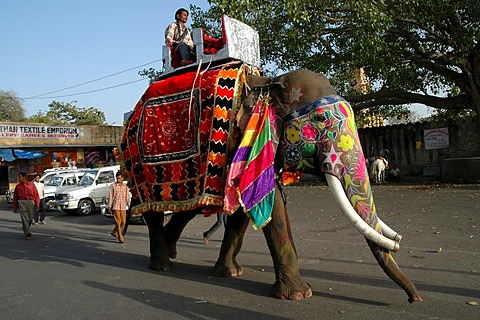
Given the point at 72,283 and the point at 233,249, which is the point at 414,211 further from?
the point at 72,283

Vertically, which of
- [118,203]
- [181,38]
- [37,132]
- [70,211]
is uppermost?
[37,132]

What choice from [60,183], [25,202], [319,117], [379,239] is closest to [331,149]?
[319,117]

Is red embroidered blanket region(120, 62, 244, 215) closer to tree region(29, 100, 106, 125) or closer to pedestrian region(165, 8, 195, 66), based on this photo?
pedestrian region(165, 8, 195, 66)

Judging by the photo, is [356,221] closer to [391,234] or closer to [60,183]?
[391,234]

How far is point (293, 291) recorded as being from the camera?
17.3 ft

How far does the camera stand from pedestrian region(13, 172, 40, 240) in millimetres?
12242

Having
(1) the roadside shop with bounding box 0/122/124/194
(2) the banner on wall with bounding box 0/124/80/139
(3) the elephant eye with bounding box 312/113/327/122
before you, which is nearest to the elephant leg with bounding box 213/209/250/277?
(3) the elephant eye with bounding box 312/113/327/122

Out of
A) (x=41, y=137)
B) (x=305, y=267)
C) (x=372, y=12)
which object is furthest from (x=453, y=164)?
(x=41, y=137)

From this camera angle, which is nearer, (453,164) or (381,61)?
(381,61)

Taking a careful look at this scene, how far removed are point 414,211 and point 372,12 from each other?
602 cm

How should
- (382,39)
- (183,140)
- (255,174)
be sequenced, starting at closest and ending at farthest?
(255,174)
(183,140)
(382,39)

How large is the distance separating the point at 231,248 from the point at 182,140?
160 centimetres

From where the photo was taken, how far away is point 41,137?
31.8 m

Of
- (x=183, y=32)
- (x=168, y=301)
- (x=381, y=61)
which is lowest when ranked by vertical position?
(x=168, y=301)
